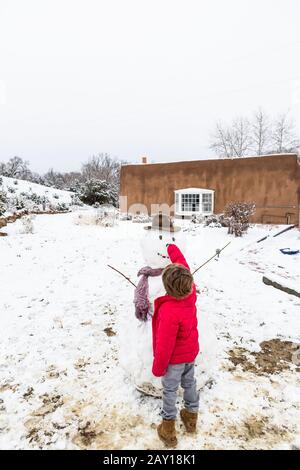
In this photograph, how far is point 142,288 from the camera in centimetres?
279

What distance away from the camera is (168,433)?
2209 millimetres

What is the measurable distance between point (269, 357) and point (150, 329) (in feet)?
5.39

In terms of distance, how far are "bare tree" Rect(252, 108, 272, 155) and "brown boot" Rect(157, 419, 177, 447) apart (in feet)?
123

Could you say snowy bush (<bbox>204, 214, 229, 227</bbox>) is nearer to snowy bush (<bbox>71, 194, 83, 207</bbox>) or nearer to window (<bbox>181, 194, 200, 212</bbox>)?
window (<bbox>181, 194, 200, 212</bbox>)

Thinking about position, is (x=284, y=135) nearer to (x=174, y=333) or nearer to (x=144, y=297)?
(x=144, y=297)

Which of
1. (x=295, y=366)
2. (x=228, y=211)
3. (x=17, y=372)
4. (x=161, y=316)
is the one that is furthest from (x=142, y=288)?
(x=228, y=211)

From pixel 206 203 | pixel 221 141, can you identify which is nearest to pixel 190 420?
pixel 206 203

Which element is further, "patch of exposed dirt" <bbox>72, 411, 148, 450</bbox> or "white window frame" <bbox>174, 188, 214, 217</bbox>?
"white window frame" <bbox>174, 188, 214, 217</bbox>

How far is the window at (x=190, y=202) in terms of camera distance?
1790 centimetres

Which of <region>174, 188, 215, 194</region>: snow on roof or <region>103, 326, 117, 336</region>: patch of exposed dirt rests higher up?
<region>174, 188, 215, 194</region>: snow on roof

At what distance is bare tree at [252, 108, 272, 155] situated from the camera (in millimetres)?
35000

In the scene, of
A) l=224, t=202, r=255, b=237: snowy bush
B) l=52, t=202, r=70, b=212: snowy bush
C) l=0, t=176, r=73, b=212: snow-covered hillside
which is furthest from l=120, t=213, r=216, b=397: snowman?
l=52, t=202, r=70, b=212: snowy bush

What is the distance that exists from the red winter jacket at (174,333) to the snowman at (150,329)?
19.3 inches

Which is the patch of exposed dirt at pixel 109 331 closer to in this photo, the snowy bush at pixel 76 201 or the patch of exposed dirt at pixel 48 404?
the patch of exposed dirt at pixel 48 404
